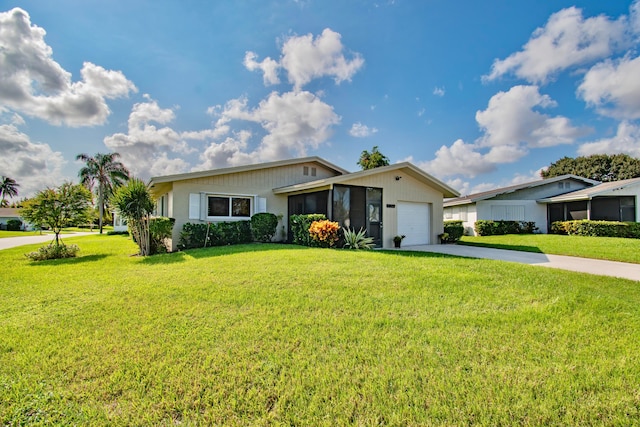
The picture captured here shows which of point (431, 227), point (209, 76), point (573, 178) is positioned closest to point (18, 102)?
point (209, 76)

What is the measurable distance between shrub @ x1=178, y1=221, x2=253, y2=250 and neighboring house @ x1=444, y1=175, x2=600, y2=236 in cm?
1625

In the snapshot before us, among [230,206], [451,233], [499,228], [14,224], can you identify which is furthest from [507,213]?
[14,224]

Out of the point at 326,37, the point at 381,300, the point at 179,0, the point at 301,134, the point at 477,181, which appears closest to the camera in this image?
the point at 381,300

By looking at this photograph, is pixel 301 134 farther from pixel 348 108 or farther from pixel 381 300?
pixel 381 300

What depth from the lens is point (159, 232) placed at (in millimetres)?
10352

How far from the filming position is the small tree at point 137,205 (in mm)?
10141

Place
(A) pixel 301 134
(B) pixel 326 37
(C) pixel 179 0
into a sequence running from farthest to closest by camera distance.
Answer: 1. (A) pixel 301 134
2. (B) pixel 326 37
3. (C) pixel 179 0

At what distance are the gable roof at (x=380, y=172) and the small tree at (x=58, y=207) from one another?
25.1 feet

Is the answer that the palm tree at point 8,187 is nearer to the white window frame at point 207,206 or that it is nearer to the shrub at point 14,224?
the shrub at point 14,224

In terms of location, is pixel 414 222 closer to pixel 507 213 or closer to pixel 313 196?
pixel 313 196

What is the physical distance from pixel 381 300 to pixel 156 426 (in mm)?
3372

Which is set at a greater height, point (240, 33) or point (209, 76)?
point (240, 33)

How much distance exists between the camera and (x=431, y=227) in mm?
13969

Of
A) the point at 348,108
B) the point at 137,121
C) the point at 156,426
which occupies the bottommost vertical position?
the point at 156,426
